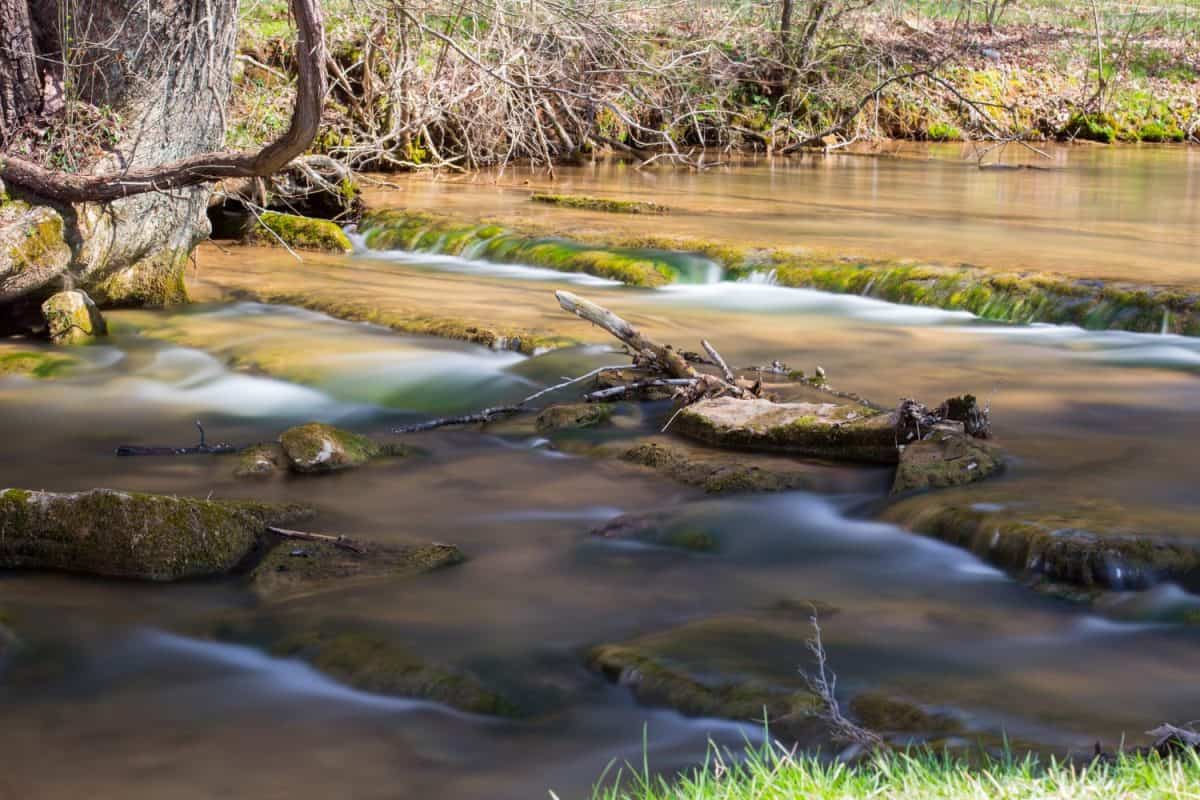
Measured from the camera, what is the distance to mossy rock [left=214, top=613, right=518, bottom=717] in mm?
3688

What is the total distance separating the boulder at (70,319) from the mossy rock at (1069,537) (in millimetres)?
5746

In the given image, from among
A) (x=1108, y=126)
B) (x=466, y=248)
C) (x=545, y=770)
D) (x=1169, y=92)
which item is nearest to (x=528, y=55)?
(x=466, y=248)

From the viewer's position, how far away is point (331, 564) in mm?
4645

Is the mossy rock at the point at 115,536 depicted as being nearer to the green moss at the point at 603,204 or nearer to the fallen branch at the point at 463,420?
the fallen branch at the point at 463,420

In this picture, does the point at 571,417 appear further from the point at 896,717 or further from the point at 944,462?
the point at 896,717

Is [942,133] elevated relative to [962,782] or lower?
elevated

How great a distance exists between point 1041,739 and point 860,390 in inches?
158

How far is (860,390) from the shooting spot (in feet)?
23.2

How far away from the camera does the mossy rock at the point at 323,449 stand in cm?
583

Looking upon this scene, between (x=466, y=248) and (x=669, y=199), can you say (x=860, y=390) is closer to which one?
(x=466, y=248)

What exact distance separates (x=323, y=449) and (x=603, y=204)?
8.35m

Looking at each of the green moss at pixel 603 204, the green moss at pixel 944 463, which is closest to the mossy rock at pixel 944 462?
the green moss at pixel 944 463

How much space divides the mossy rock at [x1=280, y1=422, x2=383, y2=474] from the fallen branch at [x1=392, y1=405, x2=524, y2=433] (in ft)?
1.65

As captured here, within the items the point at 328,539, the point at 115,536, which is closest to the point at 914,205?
the point at 328,539
